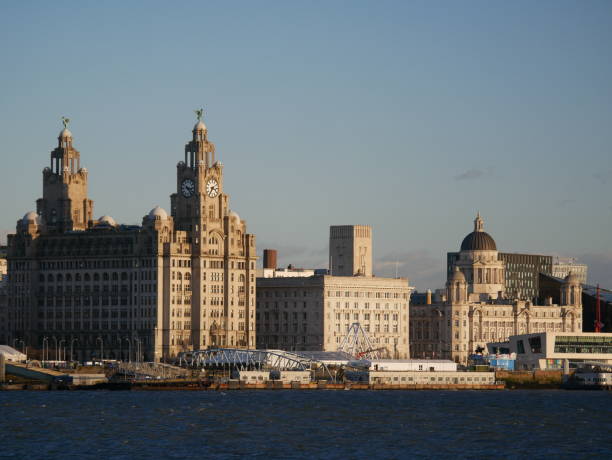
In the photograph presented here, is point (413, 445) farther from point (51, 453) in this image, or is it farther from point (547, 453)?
point (51, 453)

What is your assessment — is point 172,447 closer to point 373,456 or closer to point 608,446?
point 373,456

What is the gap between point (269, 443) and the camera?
19538 cm

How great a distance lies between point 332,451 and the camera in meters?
188

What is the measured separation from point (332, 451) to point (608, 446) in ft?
101

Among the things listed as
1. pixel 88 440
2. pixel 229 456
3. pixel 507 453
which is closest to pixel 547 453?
pixel 507 453

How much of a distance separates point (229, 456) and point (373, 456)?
573 inches

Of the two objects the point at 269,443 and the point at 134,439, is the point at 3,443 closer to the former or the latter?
the point at 134,439

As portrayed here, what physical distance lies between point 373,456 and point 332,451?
214 inches

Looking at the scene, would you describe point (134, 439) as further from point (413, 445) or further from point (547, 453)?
point (547, 453)

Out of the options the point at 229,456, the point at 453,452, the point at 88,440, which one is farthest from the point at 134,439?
the point at 453,452

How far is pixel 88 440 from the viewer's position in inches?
7766

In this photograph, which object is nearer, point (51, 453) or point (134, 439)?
point (51, 453)

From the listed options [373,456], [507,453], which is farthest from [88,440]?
[507,453]

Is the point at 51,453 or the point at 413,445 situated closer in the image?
the point at 51,453
